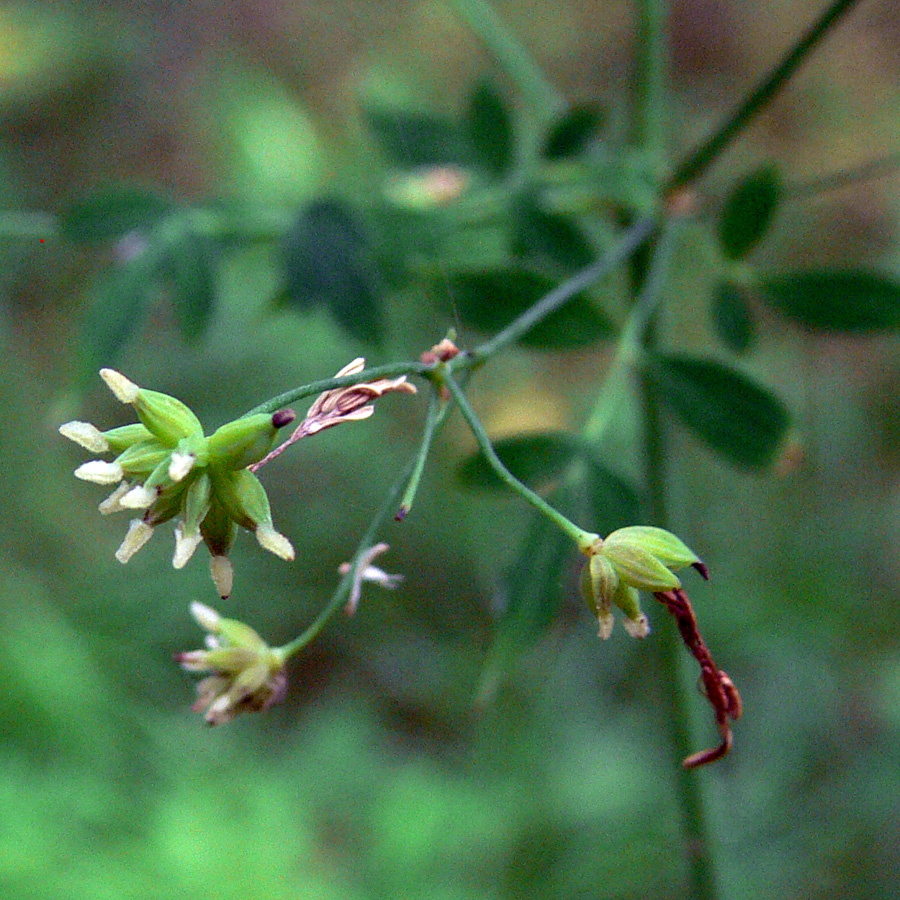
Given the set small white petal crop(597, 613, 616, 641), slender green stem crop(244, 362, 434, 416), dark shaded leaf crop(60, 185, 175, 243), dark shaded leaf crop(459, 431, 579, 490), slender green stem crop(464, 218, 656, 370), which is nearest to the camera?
slender green stem crop(244, 362, 434, 416)

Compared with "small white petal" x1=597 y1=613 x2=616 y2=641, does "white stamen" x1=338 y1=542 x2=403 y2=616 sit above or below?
above

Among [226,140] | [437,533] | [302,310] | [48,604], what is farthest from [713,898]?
[226,140]

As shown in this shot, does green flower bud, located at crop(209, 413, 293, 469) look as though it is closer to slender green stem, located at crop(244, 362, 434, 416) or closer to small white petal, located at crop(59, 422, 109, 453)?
slender green stem, located at crop(244, 362, 434, 416)

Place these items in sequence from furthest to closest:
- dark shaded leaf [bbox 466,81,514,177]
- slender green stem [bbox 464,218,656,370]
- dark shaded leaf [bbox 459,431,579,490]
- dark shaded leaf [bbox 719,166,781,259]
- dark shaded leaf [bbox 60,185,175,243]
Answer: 1. dark shaded leaf [bbox 466,81,514,177]
2. dark shaded leaf [bbox 60,185,175,243]
3. dark shaded leaf [bbox 719,166,781,259]
4. dark shaded leaf [bbox 459,431,579,490]
5. slender green stem [bbox 464,218,656,370]

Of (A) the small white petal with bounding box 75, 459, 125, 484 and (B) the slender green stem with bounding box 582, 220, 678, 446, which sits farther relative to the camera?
(B) the slender green stem with bounding box 582, 220, 678, 446

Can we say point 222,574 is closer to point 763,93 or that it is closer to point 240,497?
point 240,497

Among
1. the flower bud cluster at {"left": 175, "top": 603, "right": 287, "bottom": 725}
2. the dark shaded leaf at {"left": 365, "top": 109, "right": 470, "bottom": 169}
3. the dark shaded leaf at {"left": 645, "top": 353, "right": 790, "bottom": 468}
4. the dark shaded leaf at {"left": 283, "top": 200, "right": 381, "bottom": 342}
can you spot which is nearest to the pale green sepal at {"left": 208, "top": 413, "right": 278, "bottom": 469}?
the flower bud cluster at {"left": 175, "top": 603, "right": 287, "bottom": 725}

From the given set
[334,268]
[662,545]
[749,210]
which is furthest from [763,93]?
[662,545]
